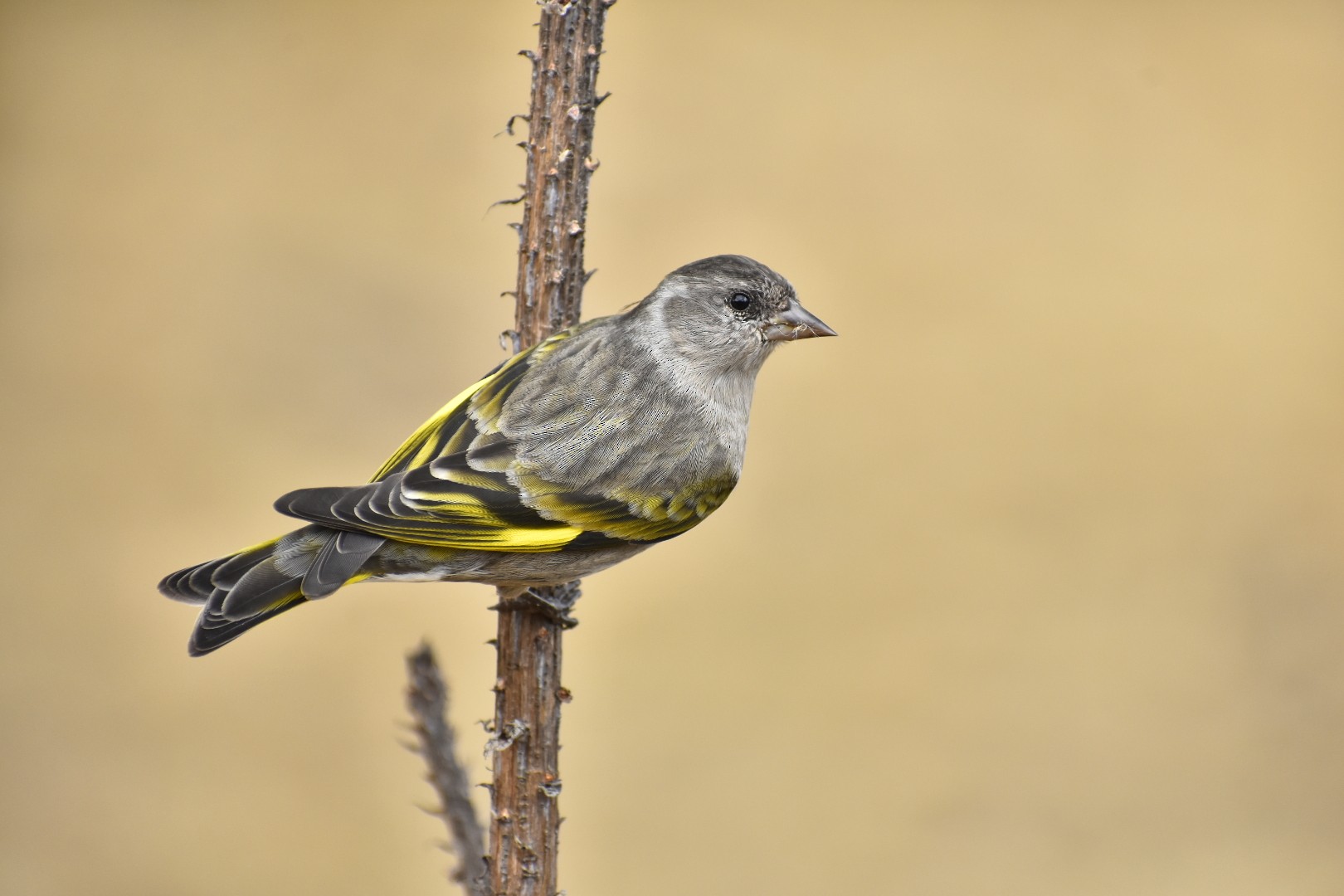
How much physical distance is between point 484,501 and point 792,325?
Result: 122 centimetres

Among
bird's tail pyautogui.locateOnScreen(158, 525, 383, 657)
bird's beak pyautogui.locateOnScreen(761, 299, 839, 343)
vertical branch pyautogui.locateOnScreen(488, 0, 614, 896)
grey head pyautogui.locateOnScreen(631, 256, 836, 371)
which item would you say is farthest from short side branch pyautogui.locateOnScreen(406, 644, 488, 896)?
bird's beak pyautogui.locateOnScreen(761, 299, 839, 343)

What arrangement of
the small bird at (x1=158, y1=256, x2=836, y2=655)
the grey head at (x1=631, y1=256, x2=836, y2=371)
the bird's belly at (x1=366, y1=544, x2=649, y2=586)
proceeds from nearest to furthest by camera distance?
the small bird at (x1=158, y1=256, x2=836, y2=655) → the bird's belly at (x1=366, y1=544, x2=649, y2=586) → the grey head at (x1=631, y1=256, x2=836, y2=371)

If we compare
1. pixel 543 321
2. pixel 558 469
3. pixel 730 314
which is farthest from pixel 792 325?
pixel 558 469

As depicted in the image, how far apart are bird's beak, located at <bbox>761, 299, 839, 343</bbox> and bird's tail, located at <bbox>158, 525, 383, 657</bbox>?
150 cm

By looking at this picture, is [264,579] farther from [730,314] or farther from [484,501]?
[730,314]

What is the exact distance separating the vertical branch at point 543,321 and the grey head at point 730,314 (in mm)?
387

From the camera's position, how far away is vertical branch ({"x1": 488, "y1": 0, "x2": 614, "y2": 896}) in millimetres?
3715

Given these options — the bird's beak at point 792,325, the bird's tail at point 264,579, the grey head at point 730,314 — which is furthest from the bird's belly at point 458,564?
the bird's beak at point 792,325

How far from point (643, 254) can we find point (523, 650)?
529cm

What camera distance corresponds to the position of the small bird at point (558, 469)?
3637 millimetres

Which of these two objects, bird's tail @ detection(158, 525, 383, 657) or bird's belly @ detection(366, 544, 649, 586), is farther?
bird's belly @ detection(366, 544, 649, 586)

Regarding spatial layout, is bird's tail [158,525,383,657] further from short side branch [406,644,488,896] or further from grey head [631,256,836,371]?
grey head [631,256,836,371]

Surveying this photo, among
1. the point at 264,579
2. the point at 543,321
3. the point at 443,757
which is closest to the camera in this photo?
the point at 443,757

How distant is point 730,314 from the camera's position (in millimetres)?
4223
